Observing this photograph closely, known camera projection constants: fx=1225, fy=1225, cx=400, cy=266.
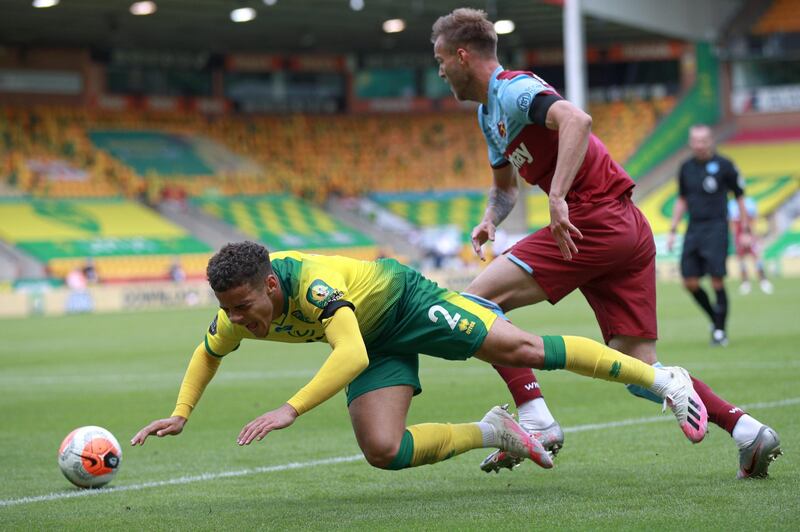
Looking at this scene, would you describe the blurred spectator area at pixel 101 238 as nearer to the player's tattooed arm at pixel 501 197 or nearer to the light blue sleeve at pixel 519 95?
the player's tattooed arm at pixel 501 197

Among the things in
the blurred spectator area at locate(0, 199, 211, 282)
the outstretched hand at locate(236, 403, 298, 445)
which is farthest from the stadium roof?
the outstretched hand at locate(236, 403, 298, 445)

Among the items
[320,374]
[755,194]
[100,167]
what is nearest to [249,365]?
[320,374]

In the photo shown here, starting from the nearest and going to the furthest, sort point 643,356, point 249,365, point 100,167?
point 643,356 → point 249,365 → point 100,167

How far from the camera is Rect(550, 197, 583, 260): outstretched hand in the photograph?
220 inches

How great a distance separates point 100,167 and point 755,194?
2360cm

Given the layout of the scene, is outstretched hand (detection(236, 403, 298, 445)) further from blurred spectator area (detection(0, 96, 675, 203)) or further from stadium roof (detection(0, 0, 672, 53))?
blurred spectator area (detection(0, 96, 675, 203))

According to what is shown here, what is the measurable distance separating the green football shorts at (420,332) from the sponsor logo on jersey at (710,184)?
25.7 feet

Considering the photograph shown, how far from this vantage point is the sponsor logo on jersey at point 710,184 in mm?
12945

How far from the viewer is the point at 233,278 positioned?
498 centimetres

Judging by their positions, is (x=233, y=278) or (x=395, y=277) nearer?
(x=233, y=278)

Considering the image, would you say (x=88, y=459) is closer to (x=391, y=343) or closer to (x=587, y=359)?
(x=391, y=343)

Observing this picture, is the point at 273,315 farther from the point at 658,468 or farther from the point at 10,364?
the point at 10,364

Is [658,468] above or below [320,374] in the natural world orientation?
below

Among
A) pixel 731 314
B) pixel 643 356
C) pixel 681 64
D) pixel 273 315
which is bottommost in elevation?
pixel 731 314
